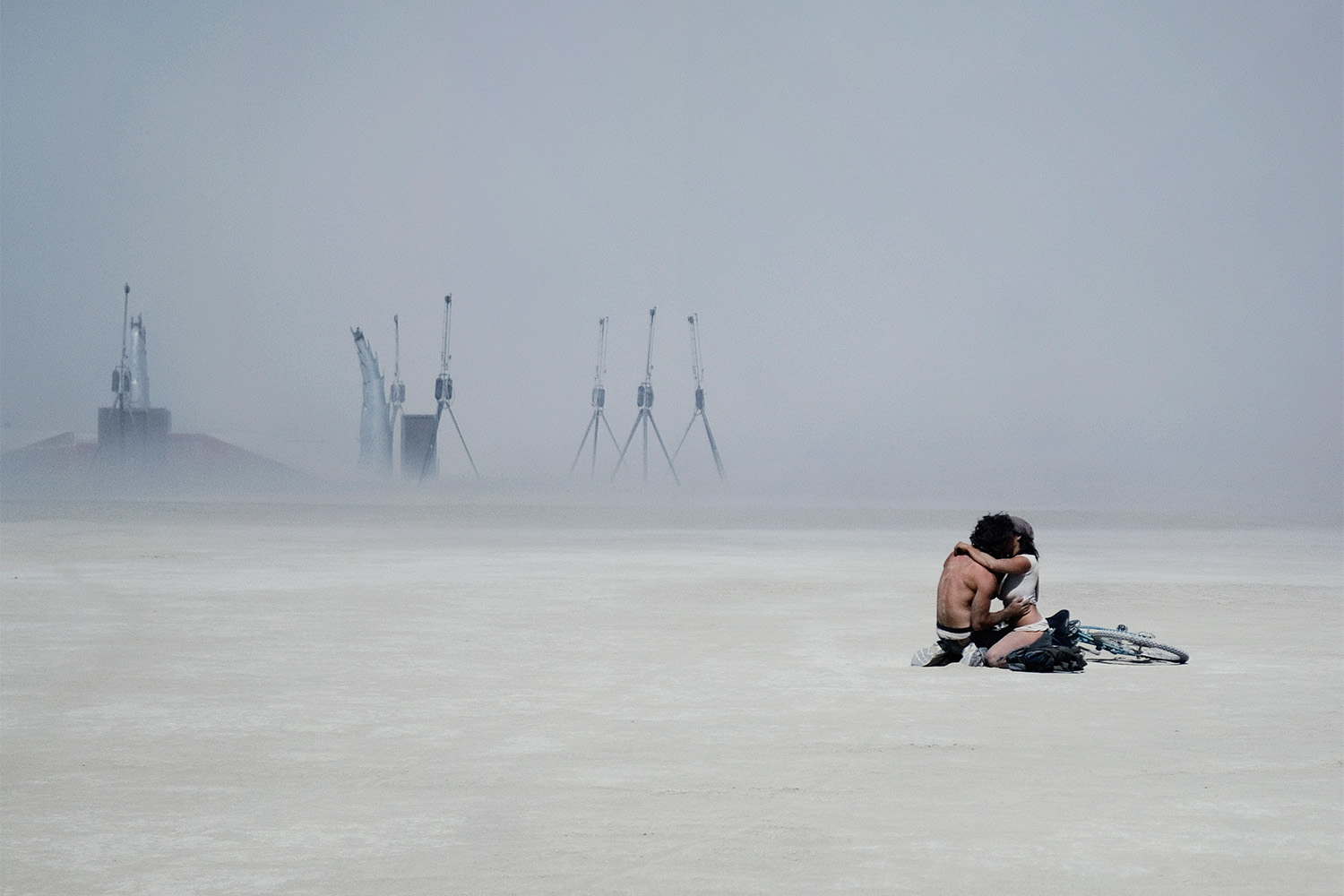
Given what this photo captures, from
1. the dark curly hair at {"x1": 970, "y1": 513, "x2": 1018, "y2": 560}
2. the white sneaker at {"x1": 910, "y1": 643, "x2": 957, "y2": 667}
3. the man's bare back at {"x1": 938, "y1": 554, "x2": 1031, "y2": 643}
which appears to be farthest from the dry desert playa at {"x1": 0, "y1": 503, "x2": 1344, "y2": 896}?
the dark curly hair at {"x1": 970, "y1": 513, "x2": 1018, "y2": 560}

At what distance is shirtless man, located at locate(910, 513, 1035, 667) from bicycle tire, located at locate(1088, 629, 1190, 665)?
2.24ft

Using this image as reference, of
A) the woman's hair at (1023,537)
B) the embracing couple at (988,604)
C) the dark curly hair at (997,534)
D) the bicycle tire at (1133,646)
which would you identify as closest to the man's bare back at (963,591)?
the embracing couple at (988,604)

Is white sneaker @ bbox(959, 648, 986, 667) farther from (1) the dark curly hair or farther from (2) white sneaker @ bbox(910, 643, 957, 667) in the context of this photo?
(1) the dark curly hair

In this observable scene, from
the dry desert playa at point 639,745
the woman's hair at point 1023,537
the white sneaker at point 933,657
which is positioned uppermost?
the woman's hair at point 1023,537

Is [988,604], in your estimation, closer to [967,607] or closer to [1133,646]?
[967,607]

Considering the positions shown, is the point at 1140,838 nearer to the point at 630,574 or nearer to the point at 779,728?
the point at 779,728

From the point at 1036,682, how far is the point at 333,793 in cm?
557

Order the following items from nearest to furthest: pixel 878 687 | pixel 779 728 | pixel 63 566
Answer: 1. pixel 779 728
2. pixel 878 687
3. pixel 63 566

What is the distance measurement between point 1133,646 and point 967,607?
1.49 m

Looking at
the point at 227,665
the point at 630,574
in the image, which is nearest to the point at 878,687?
the point at 227,665

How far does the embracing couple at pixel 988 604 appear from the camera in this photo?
11.3 m

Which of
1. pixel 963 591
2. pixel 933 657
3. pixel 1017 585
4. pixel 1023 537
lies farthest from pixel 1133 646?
pixel 933 657

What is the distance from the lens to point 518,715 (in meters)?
9.26

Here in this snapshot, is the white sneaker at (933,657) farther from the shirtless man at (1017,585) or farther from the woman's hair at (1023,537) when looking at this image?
the woman's hair at (1023,537)
